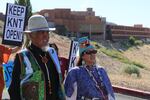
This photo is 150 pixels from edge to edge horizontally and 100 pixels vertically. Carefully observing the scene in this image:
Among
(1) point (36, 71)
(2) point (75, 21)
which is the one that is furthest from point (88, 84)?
(2) point (75, 21)

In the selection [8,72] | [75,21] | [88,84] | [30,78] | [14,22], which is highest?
[14,22]

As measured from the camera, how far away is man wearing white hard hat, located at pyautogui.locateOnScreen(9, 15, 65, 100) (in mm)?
5281

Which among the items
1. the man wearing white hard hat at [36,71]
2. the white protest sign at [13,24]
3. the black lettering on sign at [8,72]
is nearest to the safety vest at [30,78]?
the man wearing white hard hat at [36,71]

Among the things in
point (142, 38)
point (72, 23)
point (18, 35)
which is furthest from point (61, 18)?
point (18, 35)

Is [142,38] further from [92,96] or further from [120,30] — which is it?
Result: [92,96]

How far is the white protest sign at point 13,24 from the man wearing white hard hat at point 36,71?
5325 millimetres

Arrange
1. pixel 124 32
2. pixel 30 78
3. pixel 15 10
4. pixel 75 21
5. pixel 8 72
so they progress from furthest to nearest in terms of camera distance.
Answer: pixel 124 32 < pixel 75 21 < pixel 15 10 < pixel 8 72 < pixel 30 78

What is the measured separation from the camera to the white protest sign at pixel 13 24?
10.8 m

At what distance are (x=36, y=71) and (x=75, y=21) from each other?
90357 mm

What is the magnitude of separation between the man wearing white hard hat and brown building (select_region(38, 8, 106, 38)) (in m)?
89.5

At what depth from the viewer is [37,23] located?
17.7 ft

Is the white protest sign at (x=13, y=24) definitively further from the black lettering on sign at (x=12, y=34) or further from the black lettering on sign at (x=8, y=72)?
the black lettering on sign at (x=8, y=72)

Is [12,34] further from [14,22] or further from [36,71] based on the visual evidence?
[36,71]

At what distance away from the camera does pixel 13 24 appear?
10828 millimetres
